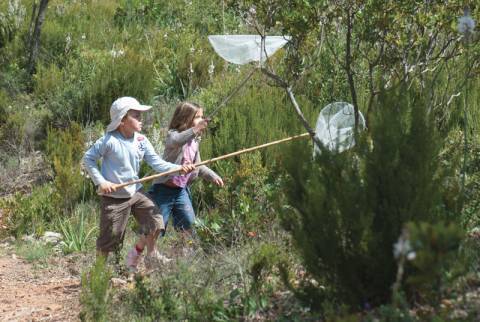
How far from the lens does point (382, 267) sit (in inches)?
153

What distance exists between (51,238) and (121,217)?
1.97 metres

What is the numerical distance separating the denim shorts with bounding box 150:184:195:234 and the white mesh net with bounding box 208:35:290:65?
117 centimetres

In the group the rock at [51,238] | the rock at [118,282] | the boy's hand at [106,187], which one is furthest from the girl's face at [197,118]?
the rock at [51,238]

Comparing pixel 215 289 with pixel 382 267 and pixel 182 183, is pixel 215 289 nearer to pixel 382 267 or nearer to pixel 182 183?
pixel 382 267

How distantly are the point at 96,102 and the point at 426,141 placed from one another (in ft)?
22.2

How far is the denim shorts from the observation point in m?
6.49

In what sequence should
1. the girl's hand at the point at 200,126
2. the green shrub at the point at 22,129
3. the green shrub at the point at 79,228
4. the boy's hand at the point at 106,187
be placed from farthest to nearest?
the green shrub at the point at 22,129, the green shrub at the point at 79,228, the girl's hand at the point at 200,126, the boy's hand at the point at 106,187

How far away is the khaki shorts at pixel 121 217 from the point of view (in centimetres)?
601

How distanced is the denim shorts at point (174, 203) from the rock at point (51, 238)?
1561 millimetres

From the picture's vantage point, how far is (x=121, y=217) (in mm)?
6043

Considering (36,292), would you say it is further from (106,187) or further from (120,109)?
(120,109)

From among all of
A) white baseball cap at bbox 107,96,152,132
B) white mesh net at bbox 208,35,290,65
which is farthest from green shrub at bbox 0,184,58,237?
white mesh net at bbox 208,35,290,65

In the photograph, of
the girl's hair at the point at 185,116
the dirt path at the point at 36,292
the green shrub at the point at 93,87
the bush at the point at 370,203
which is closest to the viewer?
the bush at the point at 370,203

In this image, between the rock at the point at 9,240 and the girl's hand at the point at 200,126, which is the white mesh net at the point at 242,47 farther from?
the rock at the point at 9,240
